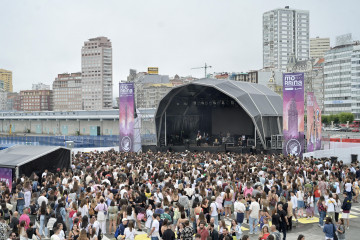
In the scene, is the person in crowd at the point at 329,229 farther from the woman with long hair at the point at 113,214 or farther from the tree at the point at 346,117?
the tree at the point at 346,117

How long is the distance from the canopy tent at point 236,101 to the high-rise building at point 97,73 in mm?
140817

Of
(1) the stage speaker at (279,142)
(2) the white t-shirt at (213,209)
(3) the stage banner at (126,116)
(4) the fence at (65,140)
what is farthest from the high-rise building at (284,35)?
(2) the white t-shirt at (213,209)

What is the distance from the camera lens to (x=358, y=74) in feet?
356

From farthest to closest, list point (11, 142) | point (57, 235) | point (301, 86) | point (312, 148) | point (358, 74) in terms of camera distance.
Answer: point (358, 74) < point (11, 142) < point (312, 148) < point (301, 86) < point (57, 235)

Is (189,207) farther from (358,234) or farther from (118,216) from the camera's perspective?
(358,234)

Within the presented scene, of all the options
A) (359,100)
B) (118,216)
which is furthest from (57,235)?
(359,100)

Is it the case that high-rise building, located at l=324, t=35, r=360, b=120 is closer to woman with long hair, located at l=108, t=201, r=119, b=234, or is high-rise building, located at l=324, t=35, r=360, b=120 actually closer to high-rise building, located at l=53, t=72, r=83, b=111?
woman with long hair, located at l=108, t=201, r=119, b=234

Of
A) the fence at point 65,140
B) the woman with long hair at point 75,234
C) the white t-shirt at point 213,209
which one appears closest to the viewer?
the woman with long hair at point 75,234

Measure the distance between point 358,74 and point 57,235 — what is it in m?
111

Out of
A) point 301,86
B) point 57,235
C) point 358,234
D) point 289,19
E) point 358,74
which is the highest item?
point 289,19

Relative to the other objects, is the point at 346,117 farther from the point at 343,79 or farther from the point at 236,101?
the point at 236,101

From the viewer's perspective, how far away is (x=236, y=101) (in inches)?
1441

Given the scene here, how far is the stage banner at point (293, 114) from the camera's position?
93.5 ft

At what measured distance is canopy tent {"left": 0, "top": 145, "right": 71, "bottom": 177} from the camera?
733 inches
